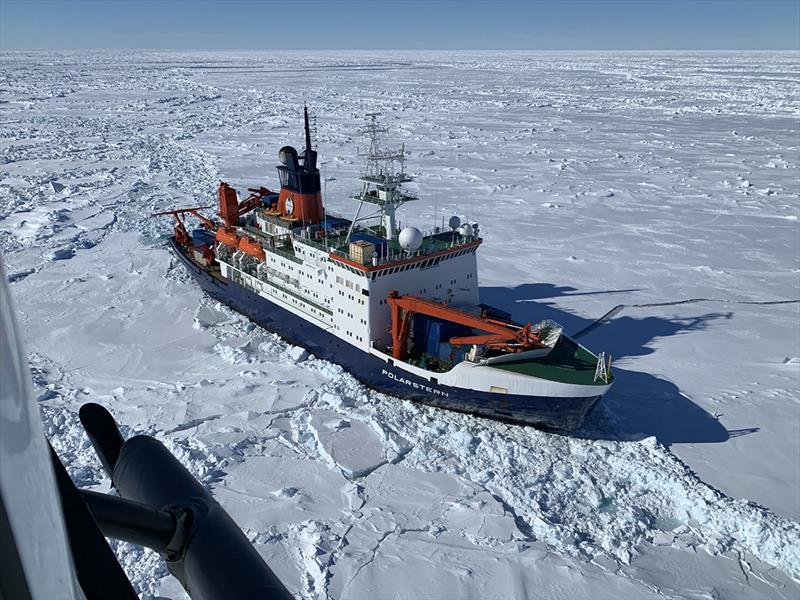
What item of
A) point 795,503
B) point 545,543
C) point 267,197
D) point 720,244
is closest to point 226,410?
point 545,543

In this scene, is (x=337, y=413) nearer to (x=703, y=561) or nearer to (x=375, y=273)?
(x=375, y=273)

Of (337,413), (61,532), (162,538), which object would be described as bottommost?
(337,413)

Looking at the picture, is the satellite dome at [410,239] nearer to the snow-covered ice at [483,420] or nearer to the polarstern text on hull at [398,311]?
the polarstern text on hull at [398,311]

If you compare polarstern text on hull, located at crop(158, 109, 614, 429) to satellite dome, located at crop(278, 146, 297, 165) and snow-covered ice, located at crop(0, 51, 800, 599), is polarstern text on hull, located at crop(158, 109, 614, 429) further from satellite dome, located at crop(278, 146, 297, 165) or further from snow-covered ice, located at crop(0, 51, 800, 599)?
snow-covered ice, located at crop(0, 51, 800, 599)

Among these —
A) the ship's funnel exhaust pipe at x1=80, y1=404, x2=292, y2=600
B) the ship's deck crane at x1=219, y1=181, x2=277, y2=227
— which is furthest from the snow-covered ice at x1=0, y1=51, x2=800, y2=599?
the ship's funnel exhaust pipe at x1=80, y1=404, x2=292, y2=600

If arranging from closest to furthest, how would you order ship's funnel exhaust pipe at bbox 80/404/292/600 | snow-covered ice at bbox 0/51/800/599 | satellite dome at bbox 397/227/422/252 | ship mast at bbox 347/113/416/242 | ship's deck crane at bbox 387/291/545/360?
ship's funnel exhaust pipe at bbox 80/404/292/600, snow-covered ice at bbox 0/51/800/599, ship's deck crane at bbox 387/291/545/360, satellite dome at bbox 397/227/422/252, ship mast at bbox 347/113/416/242

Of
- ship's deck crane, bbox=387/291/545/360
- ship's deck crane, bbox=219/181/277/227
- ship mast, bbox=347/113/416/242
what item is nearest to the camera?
ship's deck crane, bbox=387/291/545/360
